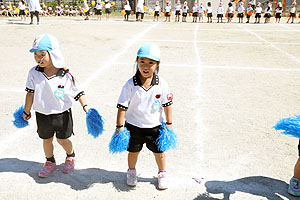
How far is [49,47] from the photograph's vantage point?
116 inches

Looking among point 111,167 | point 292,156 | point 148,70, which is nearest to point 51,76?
point 148,70

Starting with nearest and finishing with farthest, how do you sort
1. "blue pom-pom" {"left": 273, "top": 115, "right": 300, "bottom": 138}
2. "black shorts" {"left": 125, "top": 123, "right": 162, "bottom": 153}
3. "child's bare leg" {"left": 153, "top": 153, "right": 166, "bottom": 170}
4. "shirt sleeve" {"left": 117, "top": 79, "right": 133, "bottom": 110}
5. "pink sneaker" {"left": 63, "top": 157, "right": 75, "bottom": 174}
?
1. "blue pom-pom" {"left": 273, "top": 115, "right": 300, "bottom": 138}
2. "shirt sleeve" {"left": 117, "top": 79, "right": 133, "bottom": 110}
3. "black shorts" {"left": 125, "top": 123, "right": 162, "bottom": 153}
4. "child's bare leg" {"left": 153, "top": 153, "right": 166, "bottom": 170}
5. "pink sneaker" {"left": 63, "top": 157, "right": 75, "bottom": 174}

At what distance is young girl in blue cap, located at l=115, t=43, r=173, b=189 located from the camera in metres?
2.79

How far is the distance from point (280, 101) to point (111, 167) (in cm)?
381

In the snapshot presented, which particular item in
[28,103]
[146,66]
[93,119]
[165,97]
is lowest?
[93,119]

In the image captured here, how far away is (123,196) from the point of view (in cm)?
306

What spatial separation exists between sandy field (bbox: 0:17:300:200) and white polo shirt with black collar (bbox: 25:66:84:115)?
85 centimetres

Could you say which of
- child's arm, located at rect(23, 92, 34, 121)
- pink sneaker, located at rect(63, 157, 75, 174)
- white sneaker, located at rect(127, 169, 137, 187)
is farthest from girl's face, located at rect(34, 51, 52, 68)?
white sneaker, located at rect(127, 169, 137, 187)

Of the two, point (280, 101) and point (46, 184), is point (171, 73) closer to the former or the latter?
point (280, 101)

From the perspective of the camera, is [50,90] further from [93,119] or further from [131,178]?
[131,178]

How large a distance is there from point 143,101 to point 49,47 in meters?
1.09

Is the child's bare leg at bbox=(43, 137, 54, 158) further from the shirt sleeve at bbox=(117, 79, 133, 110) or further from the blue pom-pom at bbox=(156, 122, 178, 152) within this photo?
the blue pom-pom at bbox=(156, 122, 178, 152)

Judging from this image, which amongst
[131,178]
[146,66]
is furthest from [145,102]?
[131,178]

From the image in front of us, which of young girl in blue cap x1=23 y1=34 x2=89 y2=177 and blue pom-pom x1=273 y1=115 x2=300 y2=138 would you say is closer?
blue pom-pom x1=273 y1=115 x2=300 y2=138
